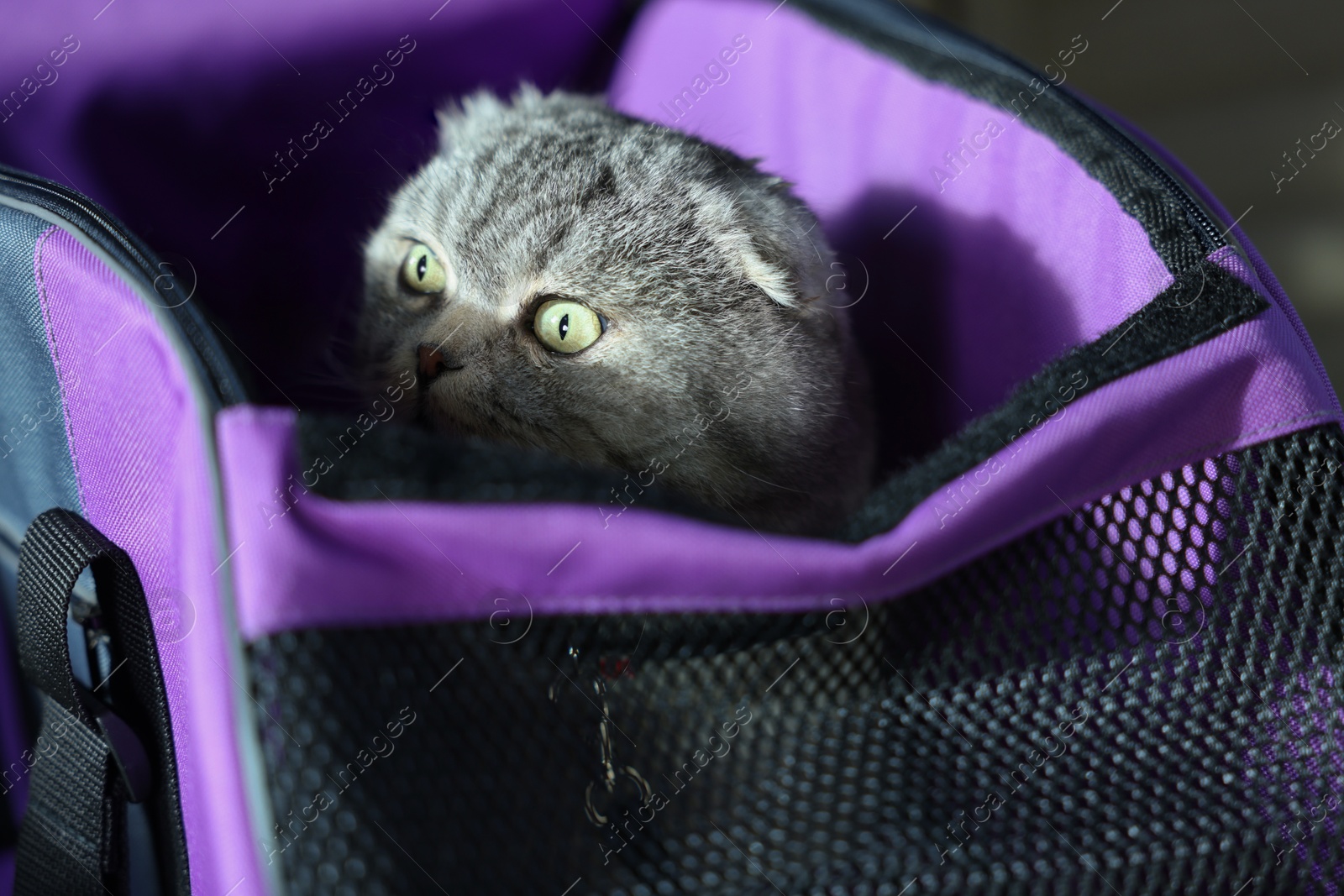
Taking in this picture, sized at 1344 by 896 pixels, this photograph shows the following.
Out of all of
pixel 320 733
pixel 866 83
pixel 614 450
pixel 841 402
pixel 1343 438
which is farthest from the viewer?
pixel 866 83

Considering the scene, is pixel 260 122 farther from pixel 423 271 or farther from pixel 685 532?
pixel 685 532

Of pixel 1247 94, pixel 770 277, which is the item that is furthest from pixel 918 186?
pixel 1247 94

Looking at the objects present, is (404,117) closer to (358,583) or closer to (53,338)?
(53,338)

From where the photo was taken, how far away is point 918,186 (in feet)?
3.31

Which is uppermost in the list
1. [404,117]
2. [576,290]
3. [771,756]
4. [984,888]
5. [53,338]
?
[404,117]

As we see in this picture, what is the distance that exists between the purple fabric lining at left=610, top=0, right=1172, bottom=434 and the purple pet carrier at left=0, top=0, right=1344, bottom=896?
16 mm

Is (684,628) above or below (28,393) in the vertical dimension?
below

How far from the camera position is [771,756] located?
50 cm

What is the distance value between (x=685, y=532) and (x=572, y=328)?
0.39 meters

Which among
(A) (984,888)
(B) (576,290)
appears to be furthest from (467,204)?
(A) (984,888)

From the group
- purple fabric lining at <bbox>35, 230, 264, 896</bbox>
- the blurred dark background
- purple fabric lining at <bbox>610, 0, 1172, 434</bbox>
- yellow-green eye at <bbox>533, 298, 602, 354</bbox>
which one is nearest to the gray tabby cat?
yellow-green eye at <bbox>533, 298, 602, 354</bbox>

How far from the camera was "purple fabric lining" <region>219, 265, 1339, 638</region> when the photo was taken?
43 cm

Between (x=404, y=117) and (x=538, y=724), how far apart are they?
894 millimetres

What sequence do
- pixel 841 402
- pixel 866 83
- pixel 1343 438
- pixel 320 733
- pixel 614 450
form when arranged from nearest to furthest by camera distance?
1. pixel 320 733
2. pixel 1343 438
3. pixel 614 450
4. pixel 841 402
5. pixel 866 83
